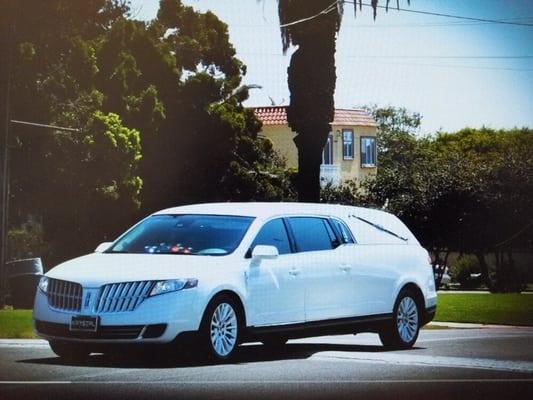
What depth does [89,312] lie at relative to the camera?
43.1 feet

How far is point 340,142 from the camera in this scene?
71750mm

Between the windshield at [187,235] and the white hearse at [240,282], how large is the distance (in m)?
0.01

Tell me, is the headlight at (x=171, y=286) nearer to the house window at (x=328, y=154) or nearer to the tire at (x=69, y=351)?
the tire at (x=69, y=351)

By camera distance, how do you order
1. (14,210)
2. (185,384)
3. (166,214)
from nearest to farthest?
(185,384), (166,214), (14,210)

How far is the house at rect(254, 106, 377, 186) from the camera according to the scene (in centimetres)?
6844

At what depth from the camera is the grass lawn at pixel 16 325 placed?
18641mm

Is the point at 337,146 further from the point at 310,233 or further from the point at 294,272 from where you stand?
the point at 294,272

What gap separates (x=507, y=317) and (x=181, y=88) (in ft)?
85.8

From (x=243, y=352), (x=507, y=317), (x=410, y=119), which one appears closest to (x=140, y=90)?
(x=507, y=317)

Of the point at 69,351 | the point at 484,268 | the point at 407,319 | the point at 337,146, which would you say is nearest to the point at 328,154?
the point at 337,146

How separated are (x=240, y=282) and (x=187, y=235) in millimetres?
1053

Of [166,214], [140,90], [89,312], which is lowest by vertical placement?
[89,312]

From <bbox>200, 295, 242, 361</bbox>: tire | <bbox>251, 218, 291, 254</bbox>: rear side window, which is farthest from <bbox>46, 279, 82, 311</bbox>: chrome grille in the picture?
<bbox>251, 218, 291, 254</bbox>: rear side window

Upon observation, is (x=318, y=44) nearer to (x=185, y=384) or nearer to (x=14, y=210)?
(x=14, y=210)
